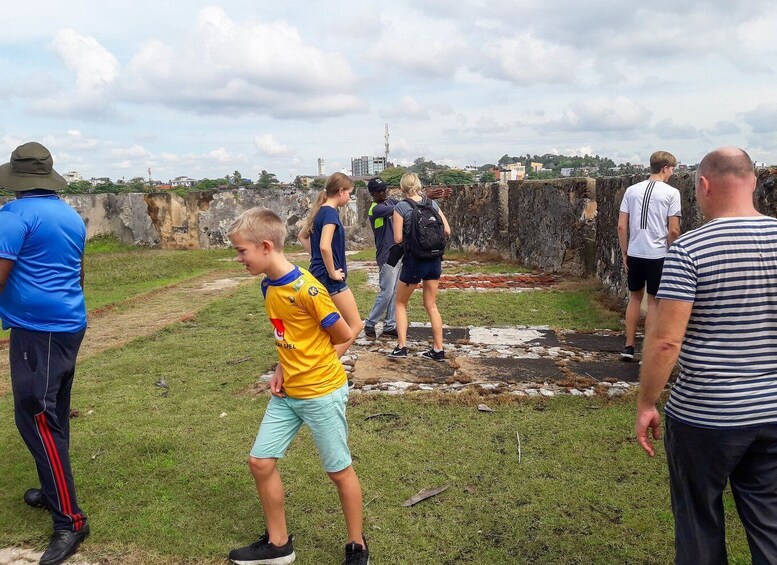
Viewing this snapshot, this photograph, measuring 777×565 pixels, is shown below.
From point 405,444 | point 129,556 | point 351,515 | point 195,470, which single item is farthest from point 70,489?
point 405,444

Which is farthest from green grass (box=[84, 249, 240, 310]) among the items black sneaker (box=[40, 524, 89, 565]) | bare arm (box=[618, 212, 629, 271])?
bare arm (box=[618, 212, 629, 271])

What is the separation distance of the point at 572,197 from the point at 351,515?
931 cm

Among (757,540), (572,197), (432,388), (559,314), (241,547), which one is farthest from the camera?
(572,197)

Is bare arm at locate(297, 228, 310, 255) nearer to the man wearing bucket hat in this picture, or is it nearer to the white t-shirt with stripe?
the man wearing bucket hat

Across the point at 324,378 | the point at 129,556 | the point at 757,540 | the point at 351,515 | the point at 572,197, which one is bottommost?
the point at 129,556

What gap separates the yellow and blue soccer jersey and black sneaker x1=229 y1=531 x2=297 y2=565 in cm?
71

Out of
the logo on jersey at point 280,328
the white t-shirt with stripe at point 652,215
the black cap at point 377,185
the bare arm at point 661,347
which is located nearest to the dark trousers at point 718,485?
the bare arm at point 661,347

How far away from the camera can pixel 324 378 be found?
9.76 feet

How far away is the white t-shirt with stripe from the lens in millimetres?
5785

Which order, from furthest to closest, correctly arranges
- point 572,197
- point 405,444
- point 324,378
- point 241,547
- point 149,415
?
point 572,197, point 149,415, point 405,444, point 241,547, point 324,378

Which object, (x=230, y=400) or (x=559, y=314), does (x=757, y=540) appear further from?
(x=559, y=314)

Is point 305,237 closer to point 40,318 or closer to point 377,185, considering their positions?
point 377,185

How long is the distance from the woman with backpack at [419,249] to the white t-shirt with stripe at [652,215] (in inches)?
63.0

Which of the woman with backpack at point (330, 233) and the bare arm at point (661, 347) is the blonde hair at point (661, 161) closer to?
the woman with backpack at point (330, 233)
